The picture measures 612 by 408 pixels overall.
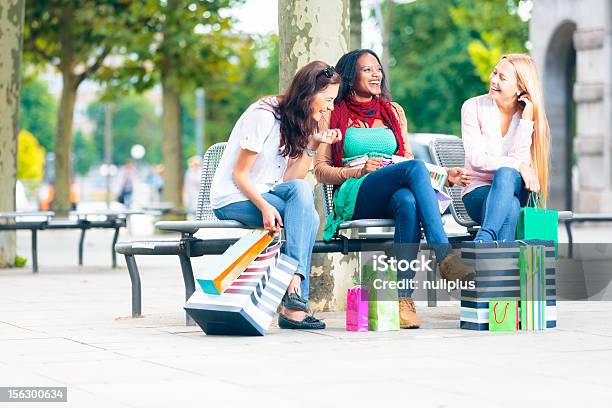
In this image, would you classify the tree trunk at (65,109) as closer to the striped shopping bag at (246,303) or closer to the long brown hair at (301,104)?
the long brown hair at (301,104)

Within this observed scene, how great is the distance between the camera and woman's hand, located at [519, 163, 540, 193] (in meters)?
8.02

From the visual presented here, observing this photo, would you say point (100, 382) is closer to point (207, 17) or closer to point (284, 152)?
point (284, 152)

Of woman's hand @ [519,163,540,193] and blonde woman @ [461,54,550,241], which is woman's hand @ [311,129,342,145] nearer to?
blonde woman @ [461,54,550,241]

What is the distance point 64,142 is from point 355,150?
20.1 meters

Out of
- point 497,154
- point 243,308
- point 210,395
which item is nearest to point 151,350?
point 243,308

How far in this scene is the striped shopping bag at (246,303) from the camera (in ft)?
23.7

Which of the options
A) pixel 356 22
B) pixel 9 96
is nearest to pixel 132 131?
pixel 356 22

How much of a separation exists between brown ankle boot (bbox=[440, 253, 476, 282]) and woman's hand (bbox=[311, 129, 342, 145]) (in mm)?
959

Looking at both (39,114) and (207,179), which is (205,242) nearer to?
(207,179)

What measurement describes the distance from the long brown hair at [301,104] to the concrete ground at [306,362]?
3.61ft

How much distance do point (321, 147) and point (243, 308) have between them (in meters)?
1.42

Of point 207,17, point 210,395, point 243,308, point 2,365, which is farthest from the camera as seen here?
point 207,17

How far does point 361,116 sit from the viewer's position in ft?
27.3

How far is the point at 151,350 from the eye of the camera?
22.0ft
